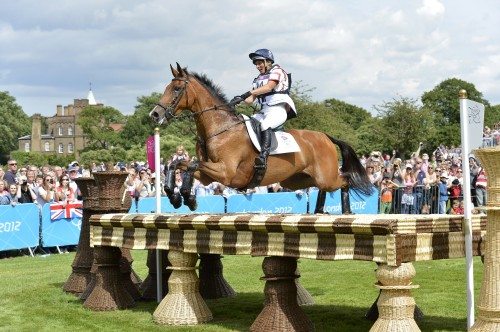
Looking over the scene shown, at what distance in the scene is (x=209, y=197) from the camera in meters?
19.4

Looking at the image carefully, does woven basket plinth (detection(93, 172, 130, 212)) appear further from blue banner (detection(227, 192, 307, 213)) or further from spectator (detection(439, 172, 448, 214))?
spectator (detection(439, 172, 448, 214))

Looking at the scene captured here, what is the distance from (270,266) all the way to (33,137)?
143 meters

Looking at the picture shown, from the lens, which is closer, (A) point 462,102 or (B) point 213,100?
(A) point 462,102

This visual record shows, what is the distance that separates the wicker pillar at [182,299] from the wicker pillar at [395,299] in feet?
8.48

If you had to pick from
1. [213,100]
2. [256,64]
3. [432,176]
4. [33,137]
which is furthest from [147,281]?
[33,137]

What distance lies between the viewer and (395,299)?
607 centimetres

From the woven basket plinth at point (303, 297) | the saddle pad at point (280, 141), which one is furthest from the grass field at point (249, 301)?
the saddle pad at point (280, 141)

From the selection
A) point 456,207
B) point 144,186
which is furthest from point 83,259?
point 456,207

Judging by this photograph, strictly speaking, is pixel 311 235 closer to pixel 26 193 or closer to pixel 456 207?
pixel 26 193

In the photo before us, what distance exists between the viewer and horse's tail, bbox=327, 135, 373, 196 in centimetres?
1123

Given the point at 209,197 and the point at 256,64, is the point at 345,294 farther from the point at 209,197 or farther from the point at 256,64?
the point at 209,197

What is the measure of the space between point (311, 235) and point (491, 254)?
176cm

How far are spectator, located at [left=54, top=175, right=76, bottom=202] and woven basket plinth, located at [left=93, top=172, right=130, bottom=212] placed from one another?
782cm

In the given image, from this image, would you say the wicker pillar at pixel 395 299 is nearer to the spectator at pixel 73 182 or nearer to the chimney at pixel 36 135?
the spectator at pixel 73 182
